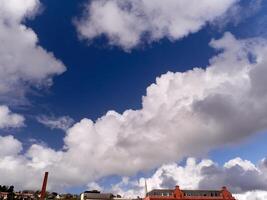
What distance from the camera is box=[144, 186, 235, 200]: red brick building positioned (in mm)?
112000

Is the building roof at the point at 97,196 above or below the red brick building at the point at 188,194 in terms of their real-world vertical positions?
above

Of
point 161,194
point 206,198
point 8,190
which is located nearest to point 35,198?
point 8,190

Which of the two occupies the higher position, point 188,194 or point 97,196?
point 97,196

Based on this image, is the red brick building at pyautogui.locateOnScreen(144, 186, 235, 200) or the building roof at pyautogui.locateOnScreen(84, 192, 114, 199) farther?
the building roof at pyautogui.locateOnScreen(84, 192, 114, 199)

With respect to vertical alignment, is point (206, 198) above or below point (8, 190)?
below

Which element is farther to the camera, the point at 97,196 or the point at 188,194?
the point at 97,196

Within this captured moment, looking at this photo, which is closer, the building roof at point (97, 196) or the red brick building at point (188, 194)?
the red brick building at point (188, 194)

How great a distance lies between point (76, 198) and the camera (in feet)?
519

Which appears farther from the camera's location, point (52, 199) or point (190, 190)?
point (52, 199)

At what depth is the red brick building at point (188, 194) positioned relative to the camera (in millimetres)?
112000

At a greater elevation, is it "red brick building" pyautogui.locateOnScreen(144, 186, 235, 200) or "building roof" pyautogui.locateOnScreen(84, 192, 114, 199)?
"building roof" pyautogui.locateOnScreen(84, 192, 114, 199)

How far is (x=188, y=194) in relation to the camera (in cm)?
11469

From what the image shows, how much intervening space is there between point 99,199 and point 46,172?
99.7 feet

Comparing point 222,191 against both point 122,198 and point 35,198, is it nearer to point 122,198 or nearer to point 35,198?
point 122,198
